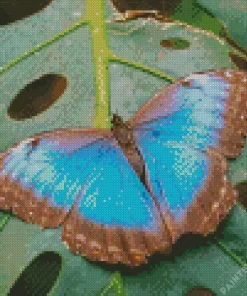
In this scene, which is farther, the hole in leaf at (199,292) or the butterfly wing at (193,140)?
the butterfly wing at (193,140)

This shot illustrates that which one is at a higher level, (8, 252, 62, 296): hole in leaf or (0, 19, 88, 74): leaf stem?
(0, 19, 88, 74): leaf stem

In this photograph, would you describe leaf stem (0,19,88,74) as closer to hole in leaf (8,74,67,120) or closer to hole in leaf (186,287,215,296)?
hole in leaf (8,74,67,120)

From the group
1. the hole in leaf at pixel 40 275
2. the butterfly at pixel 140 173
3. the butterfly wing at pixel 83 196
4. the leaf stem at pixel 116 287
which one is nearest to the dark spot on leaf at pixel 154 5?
the butterfly at pixel 140 173

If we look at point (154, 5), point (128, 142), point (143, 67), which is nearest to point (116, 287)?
point (128, 142)

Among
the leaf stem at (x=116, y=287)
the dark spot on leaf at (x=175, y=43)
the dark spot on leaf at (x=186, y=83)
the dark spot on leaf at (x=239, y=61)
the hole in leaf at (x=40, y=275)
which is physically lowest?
the hole in leaf at (x=40, y=275)

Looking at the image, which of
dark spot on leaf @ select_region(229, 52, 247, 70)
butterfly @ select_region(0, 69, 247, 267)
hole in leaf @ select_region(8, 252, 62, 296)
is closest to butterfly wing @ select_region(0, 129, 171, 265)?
butterfly @ select_region(0, 69, 247, 267)

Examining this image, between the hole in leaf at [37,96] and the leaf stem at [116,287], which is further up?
the hole in leaf at [37,96]

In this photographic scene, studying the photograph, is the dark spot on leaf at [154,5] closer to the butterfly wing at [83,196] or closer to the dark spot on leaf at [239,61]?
the dark spot on leaf at [239,61]

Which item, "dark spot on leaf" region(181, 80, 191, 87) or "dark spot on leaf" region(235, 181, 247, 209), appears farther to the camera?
"dark spot on leaf" region(235, 181, 247, 209)
